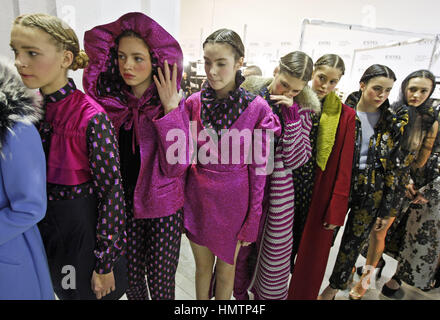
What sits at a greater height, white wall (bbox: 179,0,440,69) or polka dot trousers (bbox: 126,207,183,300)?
white wall (bbox: 179,0,440,69)

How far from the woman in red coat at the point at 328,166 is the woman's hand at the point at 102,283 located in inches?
46.1

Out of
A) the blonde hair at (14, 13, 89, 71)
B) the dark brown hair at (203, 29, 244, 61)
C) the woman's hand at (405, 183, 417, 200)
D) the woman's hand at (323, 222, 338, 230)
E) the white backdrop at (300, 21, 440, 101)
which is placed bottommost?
the woman's hand at (323, 222, 338, 230)

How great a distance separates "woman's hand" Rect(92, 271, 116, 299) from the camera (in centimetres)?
96

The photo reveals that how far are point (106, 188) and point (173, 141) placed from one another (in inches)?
12.7

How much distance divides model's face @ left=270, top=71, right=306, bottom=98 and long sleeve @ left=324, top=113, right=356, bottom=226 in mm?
447

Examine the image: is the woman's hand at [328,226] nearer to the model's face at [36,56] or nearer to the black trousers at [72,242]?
the black trousers at [72,242]

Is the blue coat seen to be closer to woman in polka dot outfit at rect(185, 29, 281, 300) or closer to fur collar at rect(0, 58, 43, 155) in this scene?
fur collar at rect(0, 58, 43, 155)

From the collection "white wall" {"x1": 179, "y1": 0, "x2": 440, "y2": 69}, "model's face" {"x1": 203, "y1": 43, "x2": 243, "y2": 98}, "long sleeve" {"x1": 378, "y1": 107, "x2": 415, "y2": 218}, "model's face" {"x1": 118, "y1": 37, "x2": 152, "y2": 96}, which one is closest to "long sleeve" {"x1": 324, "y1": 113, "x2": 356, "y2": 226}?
"long sleeve" {"x1": 378, "y1": 107, "x2": 415, "y2": 218}

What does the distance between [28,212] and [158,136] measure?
0.52m

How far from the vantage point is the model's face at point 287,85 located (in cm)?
124

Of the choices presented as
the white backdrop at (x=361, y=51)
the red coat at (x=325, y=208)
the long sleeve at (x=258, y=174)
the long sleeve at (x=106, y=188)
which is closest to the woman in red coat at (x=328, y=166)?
the red coat at (x=325, y=208)

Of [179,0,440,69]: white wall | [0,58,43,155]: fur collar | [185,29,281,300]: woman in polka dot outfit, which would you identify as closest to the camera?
[0,58,43,155]: fur collar
